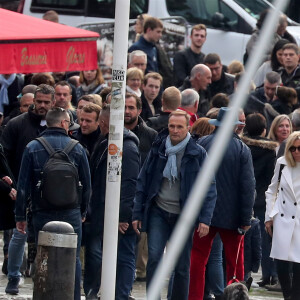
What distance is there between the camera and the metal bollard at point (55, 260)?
27.8 ft

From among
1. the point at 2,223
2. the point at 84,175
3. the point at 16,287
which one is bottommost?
the point at 16,287

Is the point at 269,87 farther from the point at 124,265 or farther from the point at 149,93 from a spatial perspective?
the point at 124,265

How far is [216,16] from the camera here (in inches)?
762

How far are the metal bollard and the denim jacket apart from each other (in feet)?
3.20

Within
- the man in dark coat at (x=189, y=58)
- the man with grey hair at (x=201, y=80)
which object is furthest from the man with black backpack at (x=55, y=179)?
the man in dark coat at (x=189, y=58)

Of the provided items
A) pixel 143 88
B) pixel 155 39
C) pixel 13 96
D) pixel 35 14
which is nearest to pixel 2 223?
pixel 143 88

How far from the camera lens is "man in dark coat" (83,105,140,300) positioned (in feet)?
32.3

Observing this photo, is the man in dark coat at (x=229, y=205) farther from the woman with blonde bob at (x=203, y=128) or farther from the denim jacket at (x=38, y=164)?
the denim jacket at (x=38, y=164)

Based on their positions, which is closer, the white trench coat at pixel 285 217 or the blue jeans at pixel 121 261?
the blue jeans at pixel 121 261

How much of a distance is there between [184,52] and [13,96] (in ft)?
9.06

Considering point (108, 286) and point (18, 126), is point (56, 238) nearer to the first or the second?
point (108, 286)

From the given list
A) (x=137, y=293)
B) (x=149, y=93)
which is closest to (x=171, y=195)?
(x=137, y=293)

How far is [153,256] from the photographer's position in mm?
9516

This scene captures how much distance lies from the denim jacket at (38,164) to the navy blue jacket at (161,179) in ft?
1.48
